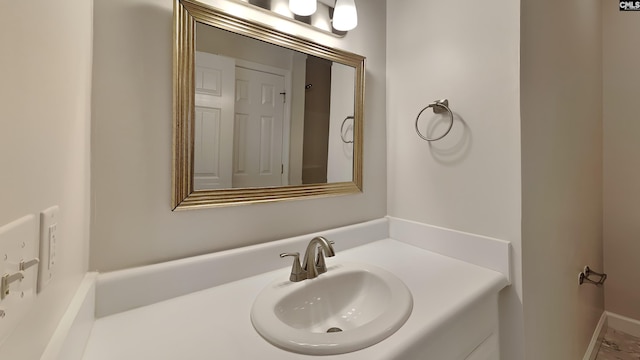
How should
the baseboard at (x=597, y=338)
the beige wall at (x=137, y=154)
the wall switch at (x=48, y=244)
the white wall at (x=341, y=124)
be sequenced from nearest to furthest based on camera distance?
the wall switch at (x=48, y=244) < the beige wall at (x=137, y=154) < the white wall at (x=341, y=124) < the baseboard at (x=597, y=338)

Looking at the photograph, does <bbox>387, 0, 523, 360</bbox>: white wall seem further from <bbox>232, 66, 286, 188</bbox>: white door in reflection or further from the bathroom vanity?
→ <bbox>232, 66, 286, 188</bbox>: white door in reflection

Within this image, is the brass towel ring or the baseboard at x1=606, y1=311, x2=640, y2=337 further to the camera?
the baseboard at x1=606, y1=311, x2=640, y2=337

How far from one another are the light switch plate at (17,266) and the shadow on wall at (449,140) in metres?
1.25

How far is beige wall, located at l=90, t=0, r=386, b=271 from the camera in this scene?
745 millimetres

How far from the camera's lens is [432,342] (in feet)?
2.26

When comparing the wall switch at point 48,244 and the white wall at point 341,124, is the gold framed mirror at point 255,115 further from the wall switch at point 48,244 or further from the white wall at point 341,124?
the wall switch at point 48,244

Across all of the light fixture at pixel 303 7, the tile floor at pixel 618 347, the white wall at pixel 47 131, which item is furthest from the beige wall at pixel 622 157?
the white wall at pixel 47 131

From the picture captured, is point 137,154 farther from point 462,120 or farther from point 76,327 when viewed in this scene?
point 462,120

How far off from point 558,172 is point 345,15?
1170 millimetres

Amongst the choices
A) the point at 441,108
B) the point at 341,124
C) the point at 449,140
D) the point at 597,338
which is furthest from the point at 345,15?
the point at 597,338

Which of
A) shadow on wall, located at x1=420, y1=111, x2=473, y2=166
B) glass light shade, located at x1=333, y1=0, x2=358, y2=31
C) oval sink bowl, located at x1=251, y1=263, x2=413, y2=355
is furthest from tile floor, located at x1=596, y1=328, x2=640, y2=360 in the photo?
glass light shade, located at x1=333, y1=0, x2=358, y2=31

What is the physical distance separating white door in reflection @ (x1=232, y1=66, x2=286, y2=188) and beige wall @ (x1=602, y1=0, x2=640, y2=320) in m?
2.36

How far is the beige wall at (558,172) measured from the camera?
103 cm

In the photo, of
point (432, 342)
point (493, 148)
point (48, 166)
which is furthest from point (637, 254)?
point (48, 166)
